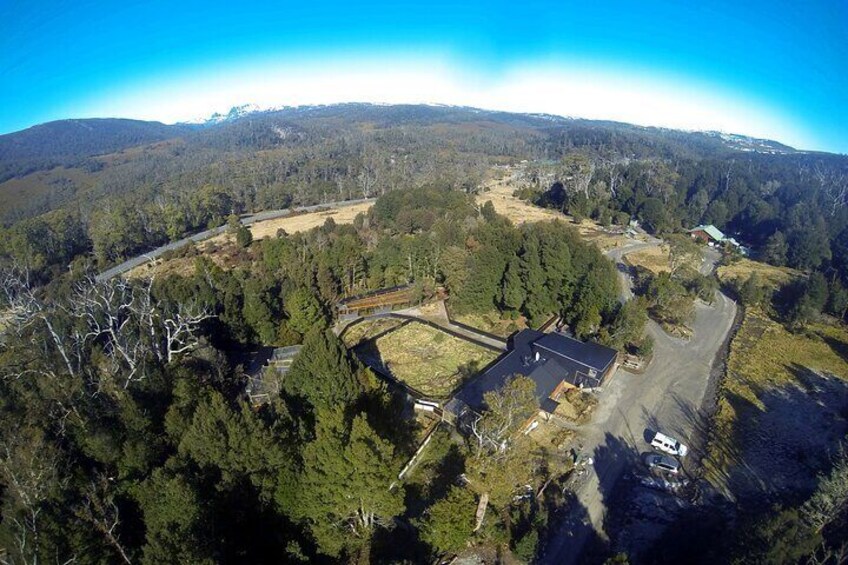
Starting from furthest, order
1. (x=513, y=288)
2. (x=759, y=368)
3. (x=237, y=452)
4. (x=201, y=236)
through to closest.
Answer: (x=201, y=236), (x=513, y=288), (x=759, y=368), (x=237, y=452)

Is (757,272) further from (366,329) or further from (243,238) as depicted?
(243,238)

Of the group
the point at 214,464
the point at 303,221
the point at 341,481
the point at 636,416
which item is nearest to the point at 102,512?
the point at 214,464

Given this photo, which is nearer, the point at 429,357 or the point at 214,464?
the point at 214,464

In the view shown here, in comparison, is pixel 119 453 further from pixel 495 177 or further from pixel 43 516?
pixel 495 177

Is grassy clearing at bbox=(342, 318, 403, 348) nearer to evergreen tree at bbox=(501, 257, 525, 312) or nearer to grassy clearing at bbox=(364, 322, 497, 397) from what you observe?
grassy clearing at bbox=(364, 322, 497, 397)

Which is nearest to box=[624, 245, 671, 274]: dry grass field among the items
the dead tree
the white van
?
the white van

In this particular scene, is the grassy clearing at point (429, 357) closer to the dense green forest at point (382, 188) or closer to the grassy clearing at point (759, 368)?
the grassy clearing at point (759, 368)

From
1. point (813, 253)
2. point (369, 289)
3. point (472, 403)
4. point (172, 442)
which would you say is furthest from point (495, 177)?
point (172, 442)
